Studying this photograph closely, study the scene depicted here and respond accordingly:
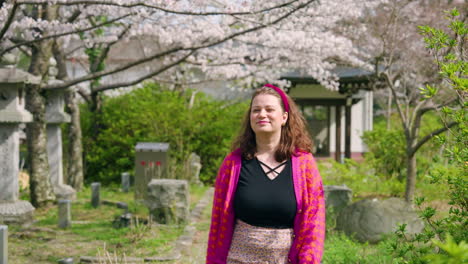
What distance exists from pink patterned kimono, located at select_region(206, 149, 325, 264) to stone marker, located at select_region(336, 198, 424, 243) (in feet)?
12.6

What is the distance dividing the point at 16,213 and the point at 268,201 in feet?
18.5

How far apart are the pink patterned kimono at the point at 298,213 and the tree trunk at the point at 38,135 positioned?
654cm

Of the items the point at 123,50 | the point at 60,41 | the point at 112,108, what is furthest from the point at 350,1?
the point at 123,50

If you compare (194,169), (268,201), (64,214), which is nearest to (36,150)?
(64,214)

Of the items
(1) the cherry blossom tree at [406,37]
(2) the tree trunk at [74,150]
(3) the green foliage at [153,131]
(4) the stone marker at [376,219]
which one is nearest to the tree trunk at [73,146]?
(2) the tree trunk at [74,150]

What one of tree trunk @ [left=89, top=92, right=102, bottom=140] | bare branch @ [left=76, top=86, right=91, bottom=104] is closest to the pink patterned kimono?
bare branch @ [left=76, top=86, right=91, bottom=104]

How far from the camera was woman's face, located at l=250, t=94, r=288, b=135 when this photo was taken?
2529 millimetres

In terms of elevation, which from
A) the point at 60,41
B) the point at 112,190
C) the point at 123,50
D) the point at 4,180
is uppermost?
the point at 123,50

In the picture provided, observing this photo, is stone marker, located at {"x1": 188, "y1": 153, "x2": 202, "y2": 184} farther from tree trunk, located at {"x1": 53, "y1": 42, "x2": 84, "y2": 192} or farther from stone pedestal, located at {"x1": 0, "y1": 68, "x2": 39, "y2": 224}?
stone pedestal, located at {"x1": 0, "y1": 68, "x2": 39, "y2": 224}

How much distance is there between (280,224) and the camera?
248cm

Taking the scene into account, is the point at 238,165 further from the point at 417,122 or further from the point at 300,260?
the point at 417,122

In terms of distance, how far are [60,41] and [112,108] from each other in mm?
2559

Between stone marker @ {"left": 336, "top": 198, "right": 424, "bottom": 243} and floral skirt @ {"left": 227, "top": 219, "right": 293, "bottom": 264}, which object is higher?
floral skirt @ {"left": 227, "top": 219, "right": 293, "bottom": 264}

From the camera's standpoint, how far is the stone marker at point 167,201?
714 cm
